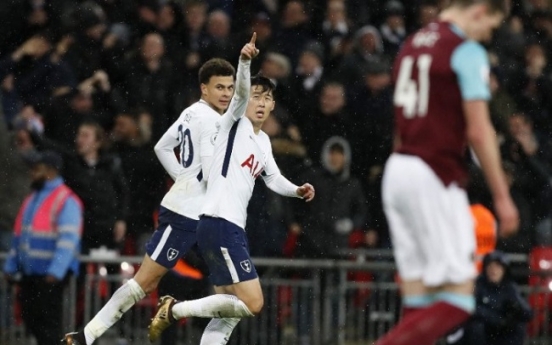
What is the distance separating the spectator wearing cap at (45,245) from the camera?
1363cm

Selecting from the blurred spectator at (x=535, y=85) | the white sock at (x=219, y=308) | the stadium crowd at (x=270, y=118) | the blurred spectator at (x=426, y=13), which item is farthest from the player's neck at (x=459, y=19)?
the blurred spectator at (x=535, y=85)

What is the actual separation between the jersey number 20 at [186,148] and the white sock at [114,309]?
1.06 metres

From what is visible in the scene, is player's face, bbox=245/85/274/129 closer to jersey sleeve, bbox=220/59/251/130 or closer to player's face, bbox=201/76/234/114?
jersey sleeve, bbox=220/59/251/130

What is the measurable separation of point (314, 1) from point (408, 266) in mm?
10452

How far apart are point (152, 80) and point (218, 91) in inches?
189

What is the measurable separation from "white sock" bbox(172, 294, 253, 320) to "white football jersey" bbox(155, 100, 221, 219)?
90 cm

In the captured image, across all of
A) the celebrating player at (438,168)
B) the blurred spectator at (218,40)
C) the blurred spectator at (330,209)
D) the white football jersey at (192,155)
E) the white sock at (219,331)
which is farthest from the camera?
the blurred spectator at (218,40)

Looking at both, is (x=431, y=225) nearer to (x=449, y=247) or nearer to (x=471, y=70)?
(x=449, y=247)

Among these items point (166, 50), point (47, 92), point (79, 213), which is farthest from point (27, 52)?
point (79, 213)

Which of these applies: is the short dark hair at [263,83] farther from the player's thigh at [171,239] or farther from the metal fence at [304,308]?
the metal fence at [304,308]

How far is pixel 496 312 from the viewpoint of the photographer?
13.3 metres

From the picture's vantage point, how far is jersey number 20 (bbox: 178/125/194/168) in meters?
11.7

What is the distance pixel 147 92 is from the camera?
54.1 ft

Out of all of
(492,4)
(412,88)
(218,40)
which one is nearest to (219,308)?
(412,88)
